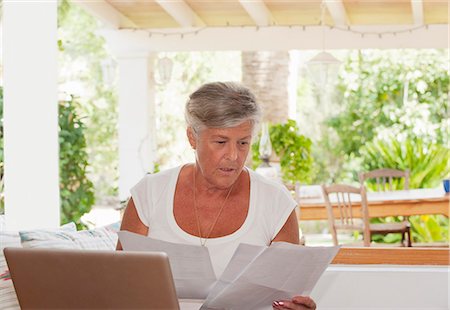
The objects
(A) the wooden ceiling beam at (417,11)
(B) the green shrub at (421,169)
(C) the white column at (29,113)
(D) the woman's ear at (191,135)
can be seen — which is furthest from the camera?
(B) the green shrub at (421,169)

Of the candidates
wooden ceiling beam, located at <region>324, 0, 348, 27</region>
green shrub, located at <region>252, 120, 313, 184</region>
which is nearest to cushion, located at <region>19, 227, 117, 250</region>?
green shrub, located at <region>252, 120, 313, 184</region>

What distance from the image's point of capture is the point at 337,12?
7.57 metres

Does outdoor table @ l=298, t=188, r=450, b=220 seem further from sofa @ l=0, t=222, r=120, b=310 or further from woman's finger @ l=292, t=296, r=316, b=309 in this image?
woman's finger @ l=292, t=296, r=316, b=309

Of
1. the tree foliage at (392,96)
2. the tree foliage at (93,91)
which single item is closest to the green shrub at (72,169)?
the tree foliage at (392,96)

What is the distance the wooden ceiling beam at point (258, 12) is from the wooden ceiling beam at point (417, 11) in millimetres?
1313

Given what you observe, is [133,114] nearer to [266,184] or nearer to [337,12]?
[337,12]

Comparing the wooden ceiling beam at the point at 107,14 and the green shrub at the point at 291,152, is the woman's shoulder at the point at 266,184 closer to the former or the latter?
the green shrub at the point at 291,152

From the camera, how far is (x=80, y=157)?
672cm

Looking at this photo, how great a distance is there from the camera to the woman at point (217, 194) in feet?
7.49

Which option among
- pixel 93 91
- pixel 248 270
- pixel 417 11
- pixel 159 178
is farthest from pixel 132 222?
pixel 93 91

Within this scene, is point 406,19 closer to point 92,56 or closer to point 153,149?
point 153,149

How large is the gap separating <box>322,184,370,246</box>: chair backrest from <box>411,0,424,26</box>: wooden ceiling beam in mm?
1707

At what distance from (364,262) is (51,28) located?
2.42m

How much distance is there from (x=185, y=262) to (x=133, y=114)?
6.25 meters
